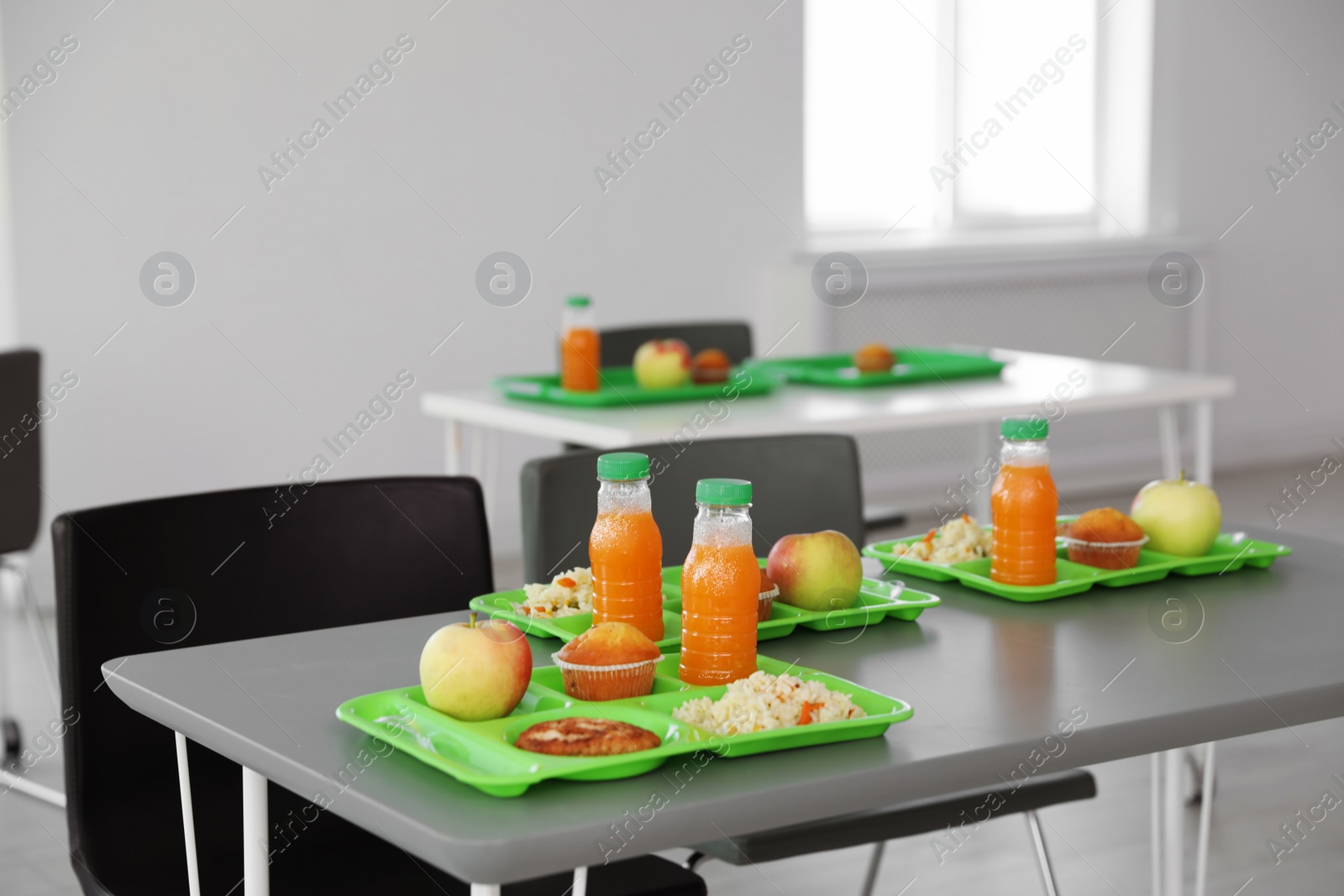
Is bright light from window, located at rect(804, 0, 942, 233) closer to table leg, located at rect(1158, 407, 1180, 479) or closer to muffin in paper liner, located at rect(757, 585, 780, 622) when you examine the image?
table leg, located at rect(1158, 407, 1180, 479)

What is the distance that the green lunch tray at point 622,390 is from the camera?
107 inches

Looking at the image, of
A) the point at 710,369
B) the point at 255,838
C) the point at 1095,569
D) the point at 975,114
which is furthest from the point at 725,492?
the point at 975,114

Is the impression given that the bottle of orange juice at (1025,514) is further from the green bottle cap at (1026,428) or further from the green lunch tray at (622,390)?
the green lunch tray at (622,390)

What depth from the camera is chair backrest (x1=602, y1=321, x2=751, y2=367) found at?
3.09m

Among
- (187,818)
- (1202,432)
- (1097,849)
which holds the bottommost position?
(1097,849)

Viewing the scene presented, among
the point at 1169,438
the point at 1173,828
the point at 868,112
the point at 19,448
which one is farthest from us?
the point at 868,112

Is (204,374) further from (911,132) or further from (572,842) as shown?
(572,842)

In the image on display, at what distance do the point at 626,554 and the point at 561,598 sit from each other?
16 cm

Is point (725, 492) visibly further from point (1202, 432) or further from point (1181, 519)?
point (1202, 432)

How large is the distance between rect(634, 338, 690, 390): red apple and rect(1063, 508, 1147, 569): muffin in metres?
1.32

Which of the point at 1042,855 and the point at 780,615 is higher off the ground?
the point at 780,615

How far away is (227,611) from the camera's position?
1.58 metres

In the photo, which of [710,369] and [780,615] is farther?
[710,369]

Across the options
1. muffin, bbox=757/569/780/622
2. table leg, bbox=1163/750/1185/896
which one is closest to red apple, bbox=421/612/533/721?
muffin, bbox=757/569/780/622
